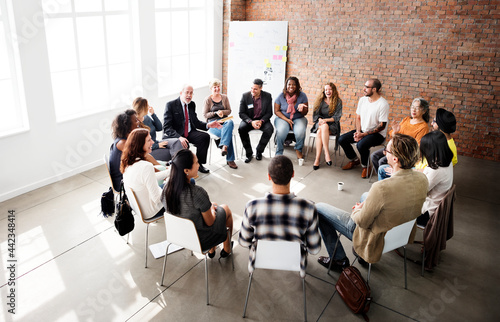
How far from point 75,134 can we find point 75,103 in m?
0.54

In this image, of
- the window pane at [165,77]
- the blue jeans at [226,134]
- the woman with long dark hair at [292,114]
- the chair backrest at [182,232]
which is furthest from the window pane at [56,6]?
the chair backrest at [182,232]

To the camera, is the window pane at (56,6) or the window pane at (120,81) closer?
the window pane at (56,6)

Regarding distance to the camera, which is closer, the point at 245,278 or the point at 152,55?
the point at 245,278

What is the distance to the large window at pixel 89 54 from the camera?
18.2 feet

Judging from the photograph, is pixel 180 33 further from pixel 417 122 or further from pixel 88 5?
pixel 417 122

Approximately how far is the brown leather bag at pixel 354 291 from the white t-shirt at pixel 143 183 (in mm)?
1811

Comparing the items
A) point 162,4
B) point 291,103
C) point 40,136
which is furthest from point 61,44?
point 291,103

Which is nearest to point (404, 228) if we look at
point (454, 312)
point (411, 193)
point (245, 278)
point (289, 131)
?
point (411, 193)

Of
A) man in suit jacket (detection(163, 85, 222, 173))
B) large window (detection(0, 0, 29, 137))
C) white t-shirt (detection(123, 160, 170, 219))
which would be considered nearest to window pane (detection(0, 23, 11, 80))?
large window (detection(0, 0, 29, 137))

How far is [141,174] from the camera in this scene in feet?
11.6

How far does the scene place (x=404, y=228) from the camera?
328cm

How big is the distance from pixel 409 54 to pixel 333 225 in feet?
14.9

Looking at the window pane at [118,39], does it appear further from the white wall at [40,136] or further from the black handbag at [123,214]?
the black handbag at [123,214]

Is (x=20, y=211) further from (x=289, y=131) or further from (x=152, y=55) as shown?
(x=289, y=131)
